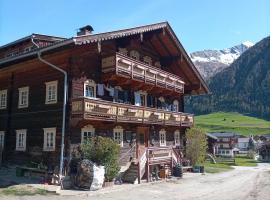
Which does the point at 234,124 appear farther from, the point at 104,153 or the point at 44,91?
the point at 104,153

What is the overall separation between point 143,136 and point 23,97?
9.78 metres

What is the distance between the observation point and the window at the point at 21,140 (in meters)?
25.8

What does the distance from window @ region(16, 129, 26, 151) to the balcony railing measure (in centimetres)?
726

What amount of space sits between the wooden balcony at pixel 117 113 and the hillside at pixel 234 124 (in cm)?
12097

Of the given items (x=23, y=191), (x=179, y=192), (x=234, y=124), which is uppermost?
(x=234, y=124)

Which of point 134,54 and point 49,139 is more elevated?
point 134,54

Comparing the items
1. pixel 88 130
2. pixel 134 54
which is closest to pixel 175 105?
pixel 134 54

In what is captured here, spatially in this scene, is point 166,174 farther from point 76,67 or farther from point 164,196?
point 76,67

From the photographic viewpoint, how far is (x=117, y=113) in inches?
951

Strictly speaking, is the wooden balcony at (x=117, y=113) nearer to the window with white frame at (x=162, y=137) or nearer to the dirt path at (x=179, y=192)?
the window with white frame at (x=162, y=137)

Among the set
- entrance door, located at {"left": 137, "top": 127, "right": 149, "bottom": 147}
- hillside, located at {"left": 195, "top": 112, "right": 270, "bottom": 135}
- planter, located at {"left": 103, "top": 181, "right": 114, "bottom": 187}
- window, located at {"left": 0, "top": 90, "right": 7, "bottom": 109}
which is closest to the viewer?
planter, located at {"left": 103, "top": 181, "right": 114, "bottom": 187}

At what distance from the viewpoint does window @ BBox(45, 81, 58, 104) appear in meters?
24.3

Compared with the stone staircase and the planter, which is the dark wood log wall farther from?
the planter

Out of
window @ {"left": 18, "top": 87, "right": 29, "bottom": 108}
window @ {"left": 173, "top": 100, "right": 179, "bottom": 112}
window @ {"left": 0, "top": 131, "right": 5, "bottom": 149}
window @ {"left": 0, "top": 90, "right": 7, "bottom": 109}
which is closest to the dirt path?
window @ {"left": 18, "top": 87, "right": 29, "bottom": 108}
